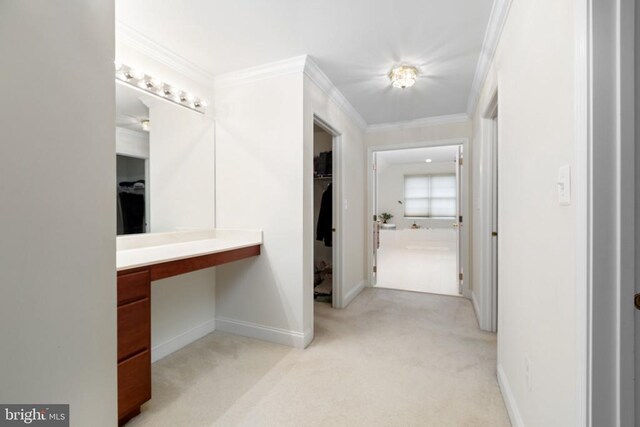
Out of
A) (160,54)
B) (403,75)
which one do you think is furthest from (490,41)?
(160,54)

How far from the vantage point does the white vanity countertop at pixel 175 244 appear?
1.67m

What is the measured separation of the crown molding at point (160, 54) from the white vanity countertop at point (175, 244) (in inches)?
51.0

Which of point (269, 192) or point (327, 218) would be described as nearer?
point (269, 192)

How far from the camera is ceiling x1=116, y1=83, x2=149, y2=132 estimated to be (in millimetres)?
1917

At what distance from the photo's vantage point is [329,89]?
2.72m

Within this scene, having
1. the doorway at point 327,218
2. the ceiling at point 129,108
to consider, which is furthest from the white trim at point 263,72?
the ceiling at point 129,108

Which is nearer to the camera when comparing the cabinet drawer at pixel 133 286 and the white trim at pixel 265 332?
the cabinet drawer at pixel 133 286

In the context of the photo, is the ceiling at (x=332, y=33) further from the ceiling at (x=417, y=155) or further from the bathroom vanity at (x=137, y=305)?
the ceiling at (x=417, y=155)

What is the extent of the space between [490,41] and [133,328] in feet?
9.18

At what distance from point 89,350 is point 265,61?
216cm

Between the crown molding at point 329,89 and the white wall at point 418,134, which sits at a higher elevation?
the crown molding at point 329,89

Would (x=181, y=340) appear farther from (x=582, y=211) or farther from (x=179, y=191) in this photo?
(x=582, y=211)

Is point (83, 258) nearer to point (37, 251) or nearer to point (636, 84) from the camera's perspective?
point (37, 251)

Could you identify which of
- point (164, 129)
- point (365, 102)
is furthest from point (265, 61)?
point (365, 102)
